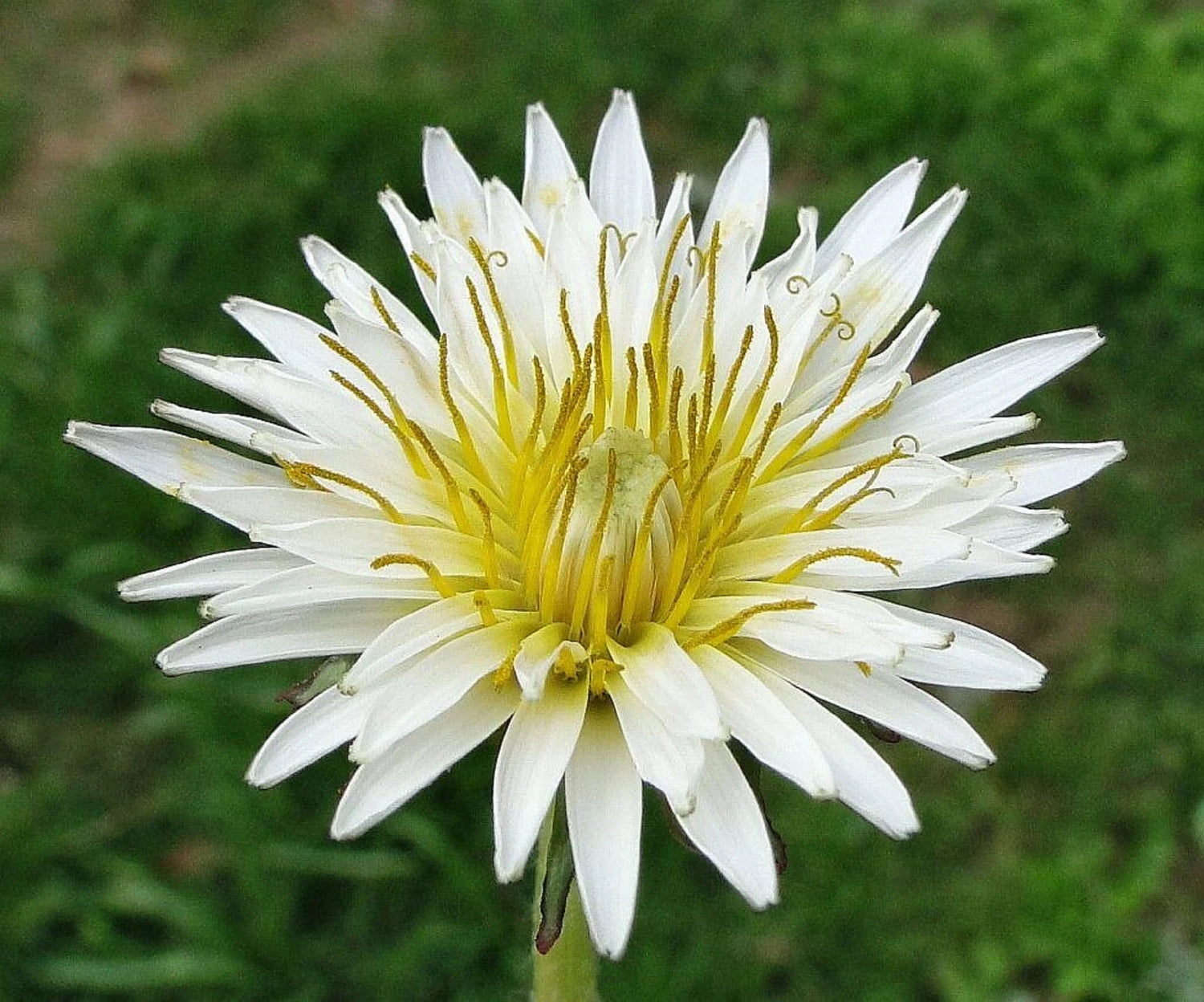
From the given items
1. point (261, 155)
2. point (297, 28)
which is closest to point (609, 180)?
point (261, 155)

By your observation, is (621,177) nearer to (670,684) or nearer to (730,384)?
(730,384)

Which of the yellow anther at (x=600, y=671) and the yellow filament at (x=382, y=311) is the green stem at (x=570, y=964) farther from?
the yellow filament at (x=382, y=311)

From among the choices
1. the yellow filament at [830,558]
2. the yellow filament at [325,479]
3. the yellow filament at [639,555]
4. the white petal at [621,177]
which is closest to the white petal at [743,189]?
the white petal at [621,177]

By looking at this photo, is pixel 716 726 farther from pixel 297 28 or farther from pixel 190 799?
pixel 297 28

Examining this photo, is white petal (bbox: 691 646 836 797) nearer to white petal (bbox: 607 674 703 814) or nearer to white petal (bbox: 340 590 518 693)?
white petal (bbox: 607 674 703 814)

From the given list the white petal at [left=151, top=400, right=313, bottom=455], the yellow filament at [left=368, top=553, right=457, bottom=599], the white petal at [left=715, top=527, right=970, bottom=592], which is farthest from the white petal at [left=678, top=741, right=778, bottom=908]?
the white petal at [left=151, top=400, right=313, bottom=455]
